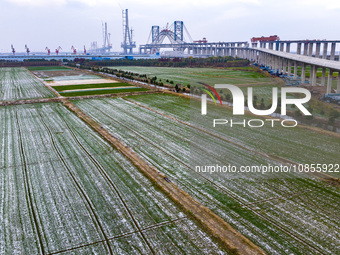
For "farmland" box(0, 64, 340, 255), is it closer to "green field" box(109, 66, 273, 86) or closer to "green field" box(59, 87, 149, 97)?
"green field" box(59, 87, 149, 97)

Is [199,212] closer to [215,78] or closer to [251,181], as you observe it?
[251,181]

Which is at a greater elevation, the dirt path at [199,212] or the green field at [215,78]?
the green field at [215,78]

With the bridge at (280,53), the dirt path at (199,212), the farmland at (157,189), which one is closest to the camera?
the dirt path at (199,212)

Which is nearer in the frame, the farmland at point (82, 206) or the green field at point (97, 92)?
the farmland at point (82, 206)

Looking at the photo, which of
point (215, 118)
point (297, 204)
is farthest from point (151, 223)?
point (215, 118)

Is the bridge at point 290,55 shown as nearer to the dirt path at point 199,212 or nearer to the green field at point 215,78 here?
the green field at point 215,78

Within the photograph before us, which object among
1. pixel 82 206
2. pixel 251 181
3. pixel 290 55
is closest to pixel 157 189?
pixel 82 206

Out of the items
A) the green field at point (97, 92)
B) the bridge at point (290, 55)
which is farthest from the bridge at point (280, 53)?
the green field at point (97, 92)
